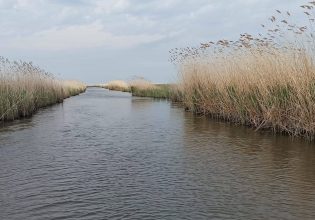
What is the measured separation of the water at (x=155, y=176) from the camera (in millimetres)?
4770

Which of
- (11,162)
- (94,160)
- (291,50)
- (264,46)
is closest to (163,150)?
(94,160)

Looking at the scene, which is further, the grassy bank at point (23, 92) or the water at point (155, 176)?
the grassy bank at point (23, 92)

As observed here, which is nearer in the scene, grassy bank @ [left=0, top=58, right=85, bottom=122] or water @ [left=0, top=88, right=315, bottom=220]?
water @ [left=0, top=88, right=315, bottom=220]

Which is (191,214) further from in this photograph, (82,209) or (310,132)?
(310,132)

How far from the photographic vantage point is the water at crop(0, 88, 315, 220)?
4770 millimetres

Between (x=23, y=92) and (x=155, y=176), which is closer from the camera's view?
(x=155, y=176)

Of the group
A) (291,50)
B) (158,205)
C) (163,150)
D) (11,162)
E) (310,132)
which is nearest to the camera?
(158,205)

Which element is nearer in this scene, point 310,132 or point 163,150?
point 163,150

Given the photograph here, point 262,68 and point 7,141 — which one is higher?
point 262,68

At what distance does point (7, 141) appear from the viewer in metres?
9.61

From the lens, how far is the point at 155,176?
247 inches

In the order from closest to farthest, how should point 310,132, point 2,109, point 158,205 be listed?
point 158,205 < point 310,132 < point 2,109

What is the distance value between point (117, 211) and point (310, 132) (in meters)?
5.93

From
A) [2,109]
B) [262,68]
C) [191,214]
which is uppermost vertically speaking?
[262,68]
